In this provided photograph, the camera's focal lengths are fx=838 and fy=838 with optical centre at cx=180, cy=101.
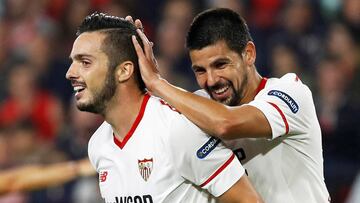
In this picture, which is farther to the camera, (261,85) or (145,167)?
(261,85)

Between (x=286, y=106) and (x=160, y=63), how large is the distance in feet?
11.8

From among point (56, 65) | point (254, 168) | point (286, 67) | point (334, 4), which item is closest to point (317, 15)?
point (334, 4)

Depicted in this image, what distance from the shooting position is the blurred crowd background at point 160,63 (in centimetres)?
607

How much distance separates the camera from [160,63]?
7035 millimetres

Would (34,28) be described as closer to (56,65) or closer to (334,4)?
(56,65)

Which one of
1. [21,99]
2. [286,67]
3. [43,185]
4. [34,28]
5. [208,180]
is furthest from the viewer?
[34,28]

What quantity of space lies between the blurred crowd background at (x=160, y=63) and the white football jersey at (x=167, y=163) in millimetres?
2491

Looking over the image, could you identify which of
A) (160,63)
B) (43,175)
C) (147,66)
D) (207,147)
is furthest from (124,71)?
(160,63)

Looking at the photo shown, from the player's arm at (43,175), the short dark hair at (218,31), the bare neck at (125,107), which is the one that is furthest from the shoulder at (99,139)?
the player's arm at (43,175)

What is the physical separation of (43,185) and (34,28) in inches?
103

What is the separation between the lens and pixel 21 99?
7.61 m

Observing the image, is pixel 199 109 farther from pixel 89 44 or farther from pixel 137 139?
pixel 89 44

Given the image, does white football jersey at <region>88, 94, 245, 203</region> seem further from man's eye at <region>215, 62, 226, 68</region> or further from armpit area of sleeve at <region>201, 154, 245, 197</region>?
man's eye at <region>215, 62, 226, 68</region>

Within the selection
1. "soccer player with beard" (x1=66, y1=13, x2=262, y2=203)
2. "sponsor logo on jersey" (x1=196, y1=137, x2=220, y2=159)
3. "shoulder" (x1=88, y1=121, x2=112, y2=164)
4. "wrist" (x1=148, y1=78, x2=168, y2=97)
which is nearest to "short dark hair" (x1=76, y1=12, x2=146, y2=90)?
"soccer player with beard" (x1=66, y1=13, x2=262, y2=203)
